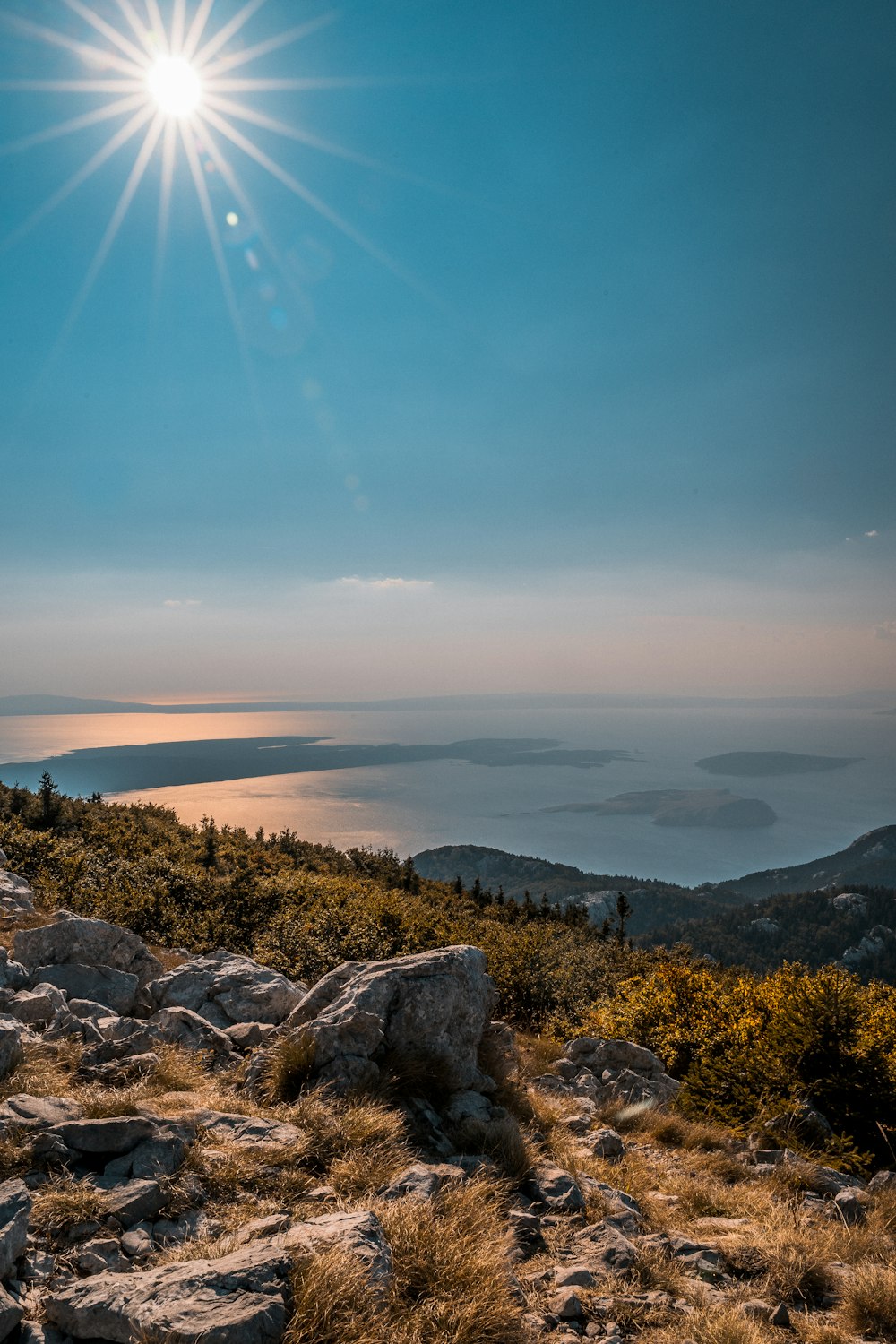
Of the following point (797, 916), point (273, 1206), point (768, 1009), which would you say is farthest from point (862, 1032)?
point (797, 916)

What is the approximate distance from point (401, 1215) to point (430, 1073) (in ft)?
9.87

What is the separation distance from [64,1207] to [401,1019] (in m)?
4.27

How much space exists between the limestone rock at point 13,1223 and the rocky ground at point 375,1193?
11 mm

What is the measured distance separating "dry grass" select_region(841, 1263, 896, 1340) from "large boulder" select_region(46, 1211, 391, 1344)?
361 cm

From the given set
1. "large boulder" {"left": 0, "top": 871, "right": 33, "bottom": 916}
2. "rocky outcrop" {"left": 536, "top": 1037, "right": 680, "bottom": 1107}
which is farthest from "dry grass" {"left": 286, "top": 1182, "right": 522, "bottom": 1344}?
"large boulder" {"left": 0, "top": 871, "right": 33, "bottom": 916}

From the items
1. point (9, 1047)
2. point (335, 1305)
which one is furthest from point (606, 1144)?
point (9, 1047)

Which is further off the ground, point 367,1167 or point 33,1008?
point 33,1008

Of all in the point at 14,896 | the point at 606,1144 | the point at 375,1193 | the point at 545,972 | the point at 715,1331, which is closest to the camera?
the point at 715,1331

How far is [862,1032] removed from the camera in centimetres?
948

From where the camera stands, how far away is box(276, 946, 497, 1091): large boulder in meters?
7.22

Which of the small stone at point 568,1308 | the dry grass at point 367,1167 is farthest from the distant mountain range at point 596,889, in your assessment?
the small stone at point 568,1308

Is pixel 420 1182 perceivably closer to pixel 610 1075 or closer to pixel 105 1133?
pixel 105 1133

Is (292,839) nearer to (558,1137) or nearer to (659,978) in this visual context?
(659,978)

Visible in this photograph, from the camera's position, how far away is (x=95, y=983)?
9.28 meters
